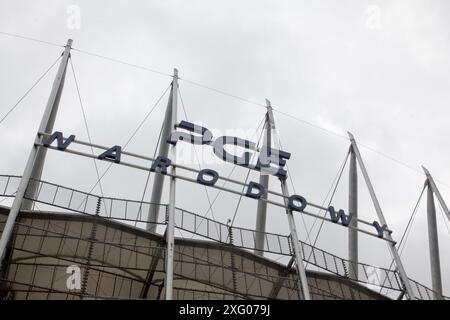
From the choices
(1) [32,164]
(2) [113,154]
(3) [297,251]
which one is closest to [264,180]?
(3) [297,251]

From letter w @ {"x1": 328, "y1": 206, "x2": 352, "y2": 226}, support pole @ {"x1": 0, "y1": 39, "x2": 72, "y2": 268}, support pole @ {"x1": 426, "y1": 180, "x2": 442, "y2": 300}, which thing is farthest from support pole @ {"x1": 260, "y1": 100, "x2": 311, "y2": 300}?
support pole @ {"x1": 426, "y1": 180, "x2": 442, "y2": 300}

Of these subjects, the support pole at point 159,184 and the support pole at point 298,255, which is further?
the support pole at point 159,184

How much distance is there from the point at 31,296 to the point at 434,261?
936 inches

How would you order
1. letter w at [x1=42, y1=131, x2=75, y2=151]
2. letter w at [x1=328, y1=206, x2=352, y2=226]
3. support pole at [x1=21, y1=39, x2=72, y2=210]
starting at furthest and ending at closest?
letter w at [x1=328, y1=206, x2=352, y2=226] < support pole at [x1=21, y1=39, x2=72, y2=210] < letter w at [x1=42, y1=131, x2=75, y2=151]

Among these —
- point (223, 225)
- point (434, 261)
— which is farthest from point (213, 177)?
point (434, 261)

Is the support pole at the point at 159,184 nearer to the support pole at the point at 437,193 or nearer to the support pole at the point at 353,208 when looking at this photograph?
the support pole at the point at 353,208

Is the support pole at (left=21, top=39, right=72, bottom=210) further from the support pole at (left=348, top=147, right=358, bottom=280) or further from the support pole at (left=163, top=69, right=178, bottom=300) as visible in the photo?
the support pole at (left=348, top=147, right=358, bottom=280)

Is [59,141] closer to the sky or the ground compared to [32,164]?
closer to the sky

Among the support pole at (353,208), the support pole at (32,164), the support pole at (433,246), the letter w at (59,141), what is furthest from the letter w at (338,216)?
the support pole at (32,164)

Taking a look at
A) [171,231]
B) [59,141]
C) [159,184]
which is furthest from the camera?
[159,184]

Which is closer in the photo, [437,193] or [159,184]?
[159,184]

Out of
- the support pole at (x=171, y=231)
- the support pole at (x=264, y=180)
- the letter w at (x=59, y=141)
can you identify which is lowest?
the support pole at (x=171, y=231)

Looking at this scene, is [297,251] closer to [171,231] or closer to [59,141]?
[171,231]

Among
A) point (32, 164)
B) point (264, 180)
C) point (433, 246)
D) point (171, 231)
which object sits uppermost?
point (264, 180)
